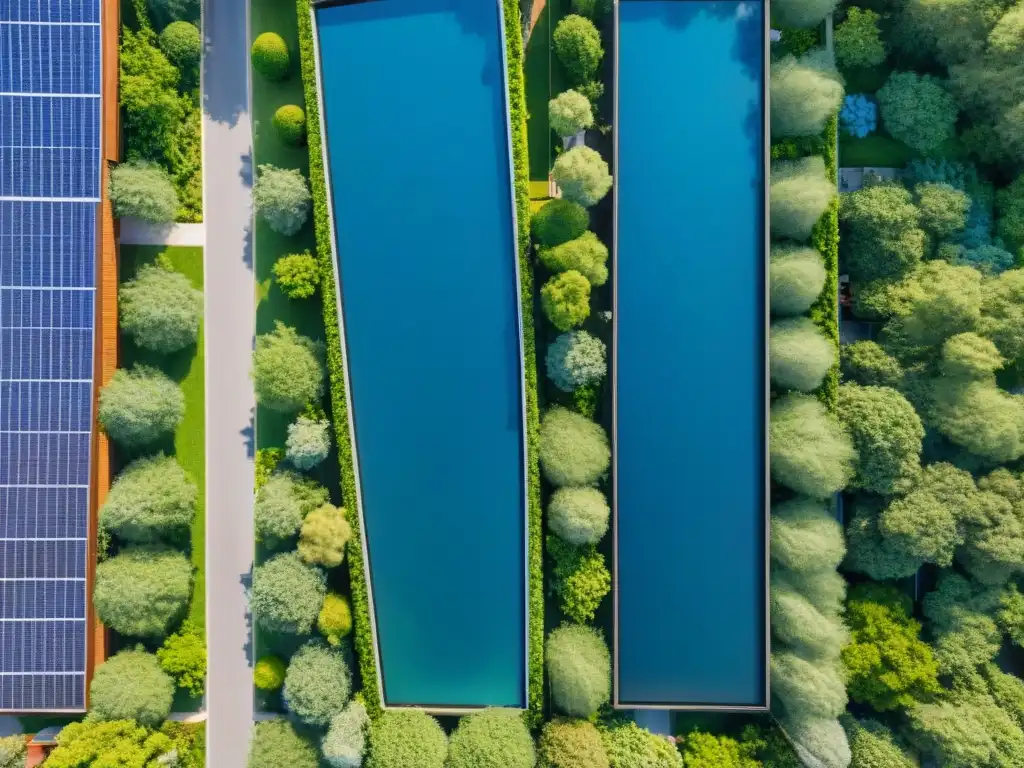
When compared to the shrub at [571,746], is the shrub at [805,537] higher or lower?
higher

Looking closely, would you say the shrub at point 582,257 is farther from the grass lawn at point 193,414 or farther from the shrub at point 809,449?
the grass lawn at point 193,414

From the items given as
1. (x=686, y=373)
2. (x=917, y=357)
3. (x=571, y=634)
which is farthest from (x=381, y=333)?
(x=917, y=357)

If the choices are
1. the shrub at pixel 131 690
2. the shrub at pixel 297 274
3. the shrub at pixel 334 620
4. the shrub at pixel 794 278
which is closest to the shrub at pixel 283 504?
the shrub at pixel 334 620

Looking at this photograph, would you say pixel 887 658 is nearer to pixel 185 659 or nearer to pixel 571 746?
pixel 571 746

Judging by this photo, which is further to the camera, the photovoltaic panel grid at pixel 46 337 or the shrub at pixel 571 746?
the shrub at pixel 571 746

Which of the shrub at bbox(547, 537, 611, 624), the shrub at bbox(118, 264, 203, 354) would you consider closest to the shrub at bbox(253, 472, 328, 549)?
the shrub at bbox(118, 264, 203, 354)

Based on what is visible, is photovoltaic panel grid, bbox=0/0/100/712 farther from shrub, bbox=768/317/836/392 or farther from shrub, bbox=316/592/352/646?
shrub, bbox=768/317/836/392

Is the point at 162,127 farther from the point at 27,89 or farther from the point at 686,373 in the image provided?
the point at 686,373
